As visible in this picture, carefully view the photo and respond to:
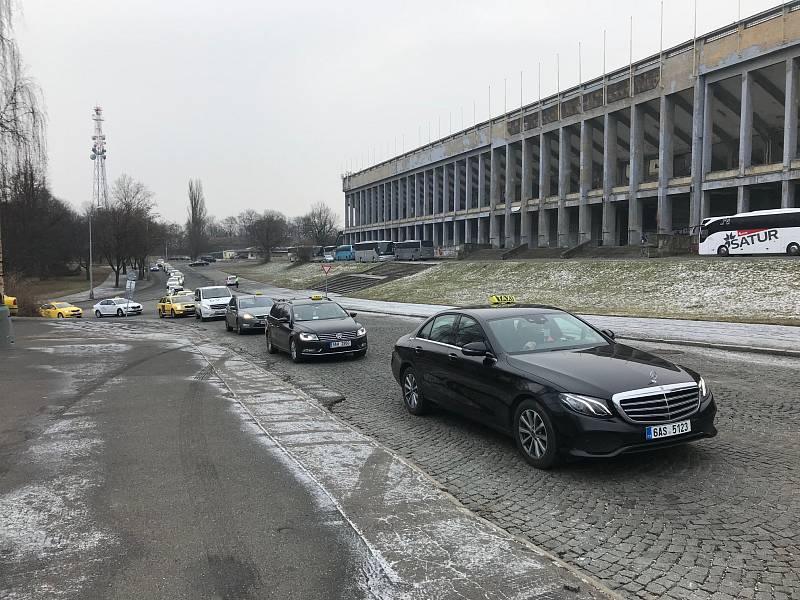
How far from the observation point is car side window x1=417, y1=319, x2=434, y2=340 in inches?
331

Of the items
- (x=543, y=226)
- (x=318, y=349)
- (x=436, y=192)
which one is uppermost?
(x=436, y=192)

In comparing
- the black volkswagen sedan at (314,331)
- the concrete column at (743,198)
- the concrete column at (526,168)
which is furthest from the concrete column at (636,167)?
the black volkswagen sedan at (314,331)

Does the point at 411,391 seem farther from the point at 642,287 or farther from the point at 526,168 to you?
the point at 526,168

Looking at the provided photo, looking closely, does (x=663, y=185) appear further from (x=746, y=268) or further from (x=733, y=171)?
(x=746, y=268)

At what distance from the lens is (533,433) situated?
5.93 m

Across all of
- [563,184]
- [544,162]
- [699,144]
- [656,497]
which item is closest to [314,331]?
[656,497]

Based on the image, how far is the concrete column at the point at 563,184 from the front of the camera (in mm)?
62200

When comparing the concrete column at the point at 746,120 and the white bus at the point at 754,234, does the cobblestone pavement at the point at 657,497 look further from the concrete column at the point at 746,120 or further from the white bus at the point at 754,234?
the concrete column at the point at 746,120

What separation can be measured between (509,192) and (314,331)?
61006mm

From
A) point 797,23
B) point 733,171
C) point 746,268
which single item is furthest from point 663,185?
point 746,268

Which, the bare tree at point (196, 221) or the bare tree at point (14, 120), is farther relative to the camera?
the bare tree at point (196, 221)

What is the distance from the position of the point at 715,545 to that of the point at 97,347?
1691 cm

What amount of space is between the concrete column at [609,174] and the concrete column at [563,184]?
5123mm

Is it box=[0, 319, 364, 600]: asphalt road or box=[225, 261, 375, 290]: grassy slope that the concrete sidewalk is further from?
box=[225, 261, 375, 290]: grassy slope
